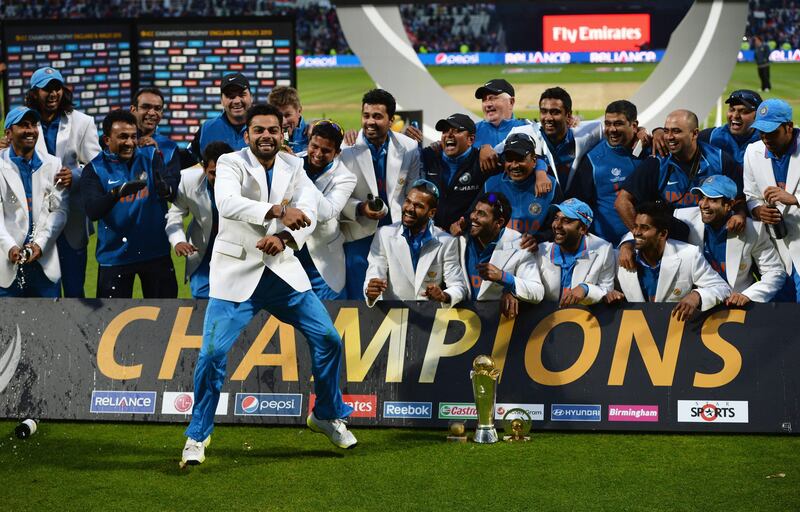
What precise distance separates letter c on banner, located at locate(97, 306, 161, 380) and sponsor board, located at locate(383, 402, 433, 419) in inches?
65.9

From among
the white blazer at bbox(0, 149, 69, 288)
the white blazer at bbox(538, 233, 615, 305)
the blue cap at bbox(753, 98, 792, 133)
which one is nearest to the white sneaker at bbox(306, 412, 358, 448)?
the white blazer at bbox(538, 233, 615, 305)

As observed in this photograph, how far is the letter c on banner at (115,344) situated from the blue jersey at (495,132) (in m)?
2.80

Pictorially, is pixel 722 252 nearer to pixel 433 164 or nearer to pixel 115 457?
pixel 433 164

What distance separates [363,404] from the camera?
7418 mm

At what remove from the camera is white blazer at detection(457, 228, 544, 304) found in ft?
24.0

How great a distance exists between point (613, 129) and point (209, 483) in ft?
12.7

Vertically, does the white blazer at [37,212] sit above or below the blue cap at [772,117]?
below

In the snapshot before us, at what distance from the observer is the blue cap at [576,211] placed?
7441mm

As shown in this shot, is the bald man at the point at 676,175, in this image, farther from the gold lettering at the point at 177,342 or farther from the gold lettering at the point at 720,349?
the gold lettering at the point at 177,342

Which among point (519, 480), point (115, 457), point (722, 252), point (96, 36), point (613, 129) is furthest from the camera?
point (96, 36)

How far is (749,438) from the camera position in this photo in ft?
23.2

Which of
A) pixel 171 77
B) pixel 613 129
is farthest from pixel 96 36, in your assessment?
pixel 613 129

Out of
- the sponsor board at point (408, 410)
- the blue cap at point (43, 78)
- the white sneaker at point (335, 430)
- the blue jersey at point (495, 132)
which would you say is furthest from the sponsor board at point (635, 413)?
the blue cap at point (43, 78)

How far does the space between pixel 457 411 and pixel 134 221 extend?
2767 mm
